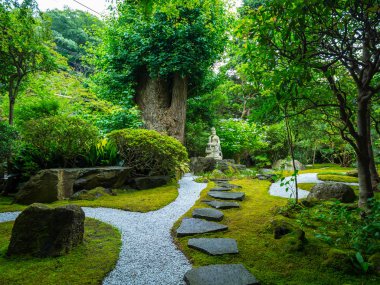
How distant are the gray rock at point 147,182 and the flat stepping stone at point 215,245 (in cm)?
373

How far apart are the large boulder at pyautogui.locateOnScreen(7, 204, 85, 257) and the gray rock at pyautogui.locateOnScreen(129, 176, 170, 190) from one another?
3.80m

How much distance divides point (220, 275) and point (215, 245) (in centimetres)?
60

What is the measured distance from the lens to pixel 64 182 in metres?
4.68

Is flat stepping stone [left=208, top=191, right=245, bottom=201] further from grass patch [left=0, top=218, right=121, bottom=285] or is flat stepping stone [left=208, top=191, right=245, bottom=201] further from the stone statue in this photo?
the stone statue

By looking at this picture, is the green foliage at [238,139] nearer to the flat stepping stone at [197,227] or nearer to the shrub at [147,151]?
the shrub at [147,151]

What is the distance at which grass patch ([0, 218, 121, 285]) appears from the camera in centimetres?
179

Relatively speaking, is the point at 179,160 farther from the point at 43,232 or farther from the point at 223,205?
the point at 43,232

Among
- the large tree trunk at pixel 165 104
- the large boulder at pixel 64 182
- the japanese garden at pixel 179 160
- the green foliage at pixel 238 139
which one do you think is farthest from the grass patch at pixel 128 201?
the green foliage at pixel 238 139

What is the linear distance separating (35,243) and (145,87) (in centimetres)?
822

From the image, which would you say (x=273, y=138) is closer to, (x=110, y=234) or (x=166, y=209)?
(x=166, y=209)

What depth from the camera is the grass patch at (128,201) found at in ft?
13.6

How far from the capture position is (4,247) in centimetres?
236

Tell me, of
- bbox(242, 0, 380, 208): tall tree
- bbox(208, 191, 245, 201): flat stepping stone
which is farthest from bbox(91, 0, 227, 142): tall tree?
bbox(242, 0, 380, 208): tall tree

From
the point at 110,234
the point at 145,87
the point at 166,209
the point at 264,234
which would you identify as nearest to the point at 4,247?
the point at 110,234
